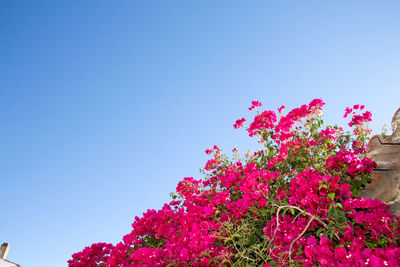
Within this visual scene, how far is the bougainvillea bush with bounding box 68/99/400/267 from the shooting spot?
2.78m

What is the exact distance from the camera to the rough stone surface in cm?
366

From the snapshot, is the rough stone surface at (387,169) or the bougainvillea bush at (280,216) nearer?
the bougainvillea bush at (280,216)

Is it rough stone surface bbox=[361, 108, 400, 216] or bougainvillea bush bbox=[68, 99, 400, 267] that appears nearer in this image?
bougainvillea bush bbox=[68, 99, 400, 267]

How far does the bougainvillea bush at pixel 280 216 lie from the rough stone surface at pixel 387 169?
0.55 feet

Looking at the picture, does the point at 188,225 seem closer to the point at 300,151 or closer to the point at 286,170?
the point at 286,170

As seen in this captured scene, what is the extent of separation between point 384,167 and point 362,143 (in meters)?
1.68

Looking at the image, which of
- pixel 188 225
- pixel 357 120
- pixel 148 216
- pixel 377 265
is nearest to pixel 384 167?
pixel 357 120

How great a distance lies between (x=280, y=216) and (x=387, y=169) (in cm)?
187

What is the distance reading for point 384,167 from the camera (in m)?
4.03

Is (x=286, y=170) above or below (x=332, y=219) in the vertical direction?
above

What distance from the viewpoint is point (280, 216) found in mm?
3533

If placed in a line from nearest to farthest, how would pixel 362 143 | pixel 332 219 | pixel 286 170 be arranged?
pixel 332 219, pixel 286 170, pixel 362 143

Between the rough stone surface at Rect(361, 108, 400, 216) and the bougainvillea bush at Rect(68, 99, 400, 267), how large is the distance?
0.17 metres

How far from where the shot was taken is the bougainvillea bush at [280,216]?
2.78m
